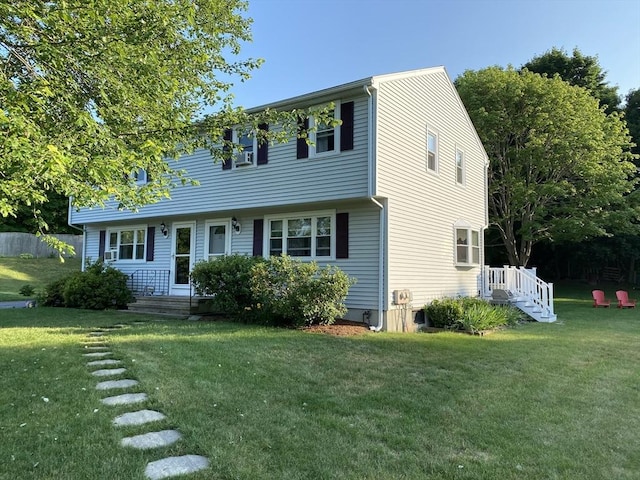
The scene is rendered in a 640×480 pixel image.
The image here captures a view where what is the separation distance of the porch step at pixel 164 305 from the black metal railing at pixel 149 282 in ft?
3.49

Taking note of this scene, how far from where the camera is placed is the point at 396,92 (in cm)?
1122

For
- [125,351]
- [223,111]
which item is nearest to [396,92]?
[223,111]

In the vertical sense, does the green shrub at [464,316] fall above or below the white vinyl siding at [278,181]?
below

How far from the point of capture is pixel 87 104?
20.5 feet

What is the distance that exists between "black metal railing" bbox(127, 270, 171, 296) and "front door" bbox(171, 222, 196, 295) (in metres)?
0.35

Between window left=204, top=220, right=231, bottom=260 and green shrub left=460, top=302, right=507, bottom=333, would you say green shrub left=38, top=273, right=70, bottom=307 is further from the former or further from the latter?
green shrub left=460, top=302, right=507, bottom=333

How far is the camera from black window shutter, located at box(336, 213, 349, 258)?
1092 centimetres

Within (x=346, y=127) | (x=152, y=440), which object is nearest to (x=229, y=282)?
(x=346, y=127)

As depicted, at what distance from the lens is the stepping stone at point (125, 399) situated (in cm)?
453

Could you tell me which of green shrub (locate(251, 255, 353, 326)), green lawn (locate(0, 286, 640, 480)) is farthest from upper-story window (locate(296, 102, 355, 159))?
green lawn (locate(0, 286, 640, 480))

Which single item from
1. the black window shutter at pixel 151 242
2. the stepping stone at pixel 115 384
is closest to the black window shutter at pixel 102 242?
the black window shutter at pixel 151 242

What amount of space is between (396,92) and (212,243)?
689cm

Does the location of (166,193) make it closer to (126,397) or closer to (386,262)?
(126,397)

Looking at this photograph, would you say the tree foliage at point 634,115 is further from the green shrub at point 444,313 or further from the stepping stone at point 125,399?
the stepping stone at point 125,399
